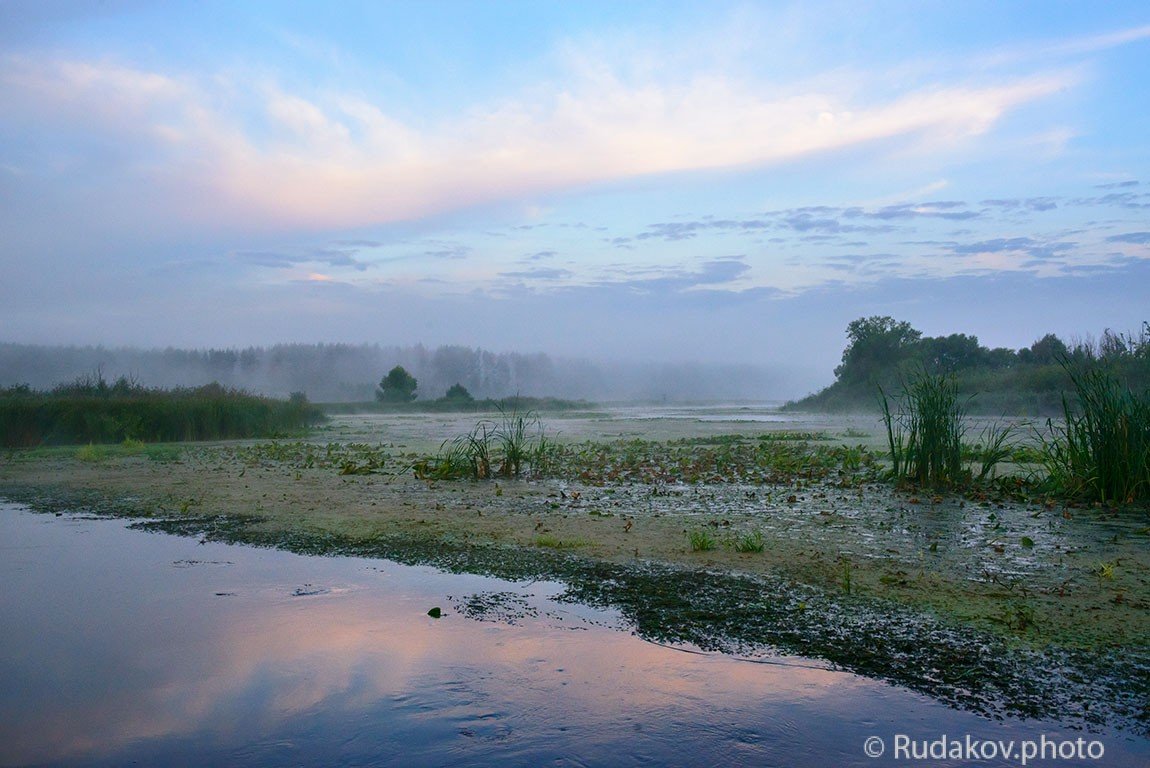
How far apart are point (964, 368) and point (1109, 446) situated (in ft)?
118

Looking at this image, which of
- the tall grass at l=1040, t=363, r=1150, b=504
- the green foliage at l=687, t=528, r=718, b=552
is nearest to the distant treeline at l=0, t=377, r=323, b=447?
the green foliage at l=687, t=528, r=718, b=552

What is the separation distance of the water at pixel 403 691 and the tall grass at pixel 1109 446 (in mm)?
6961

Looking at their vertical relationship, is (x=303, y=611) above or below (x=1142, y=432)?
below

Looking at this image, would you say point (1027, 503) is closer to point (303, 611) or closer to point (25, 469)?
point (303, 611)

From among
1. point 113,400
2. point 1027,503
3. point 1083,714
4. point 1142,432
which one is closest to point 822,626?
point 1083,714

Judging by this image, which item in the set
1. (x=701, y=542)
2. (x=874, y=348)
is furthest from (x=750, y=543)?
(x=874, y=348)

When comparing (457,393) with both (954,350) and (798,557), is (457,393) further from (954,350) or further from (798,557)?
(798,557)

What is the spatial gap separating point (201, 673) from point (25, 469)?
45.7 feet

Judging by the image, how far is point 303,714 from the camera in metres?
3.59

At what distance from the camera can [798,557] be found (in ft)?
21.2

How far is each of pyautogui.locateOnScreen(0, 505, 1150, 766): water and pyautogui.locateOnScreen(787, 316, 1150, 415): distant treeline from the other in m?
13.6

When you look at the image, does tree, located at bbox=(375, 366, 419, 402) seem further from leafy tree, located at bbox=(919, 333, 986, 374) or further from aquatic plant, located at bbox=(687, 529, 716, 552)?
aquatic plant, located at bbox=(687, 529, 716, 552)

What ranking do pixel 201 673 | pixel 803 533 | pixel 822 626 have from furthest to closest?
pixel 803 533 < pixel 822 626 < pixel 201 673

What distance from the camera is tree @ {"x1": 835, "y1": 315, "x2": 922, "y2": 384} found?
49.2 meters
